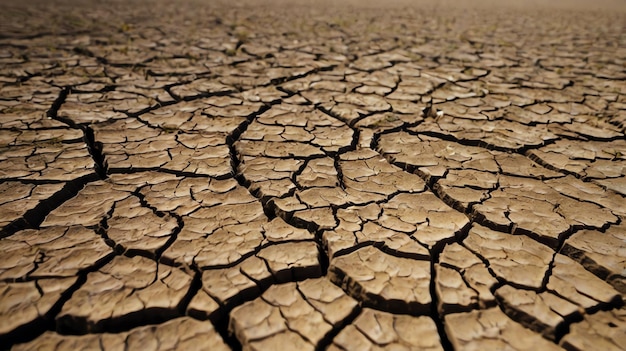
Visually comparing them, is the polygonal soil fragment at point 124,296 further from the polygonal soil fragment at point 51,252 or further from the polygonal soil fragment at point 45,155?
the polygonal soil fragment at point 45,155

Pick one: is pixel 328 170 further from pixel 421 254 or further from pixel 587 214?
pixel 587 214

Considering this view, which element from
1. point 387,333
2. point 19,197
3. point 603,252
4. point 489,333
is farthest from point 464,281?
point 19,197

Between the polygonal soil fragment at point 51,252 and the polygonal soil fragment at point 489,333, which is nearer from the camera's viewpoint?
the polygonal soil fragment at point 489,333

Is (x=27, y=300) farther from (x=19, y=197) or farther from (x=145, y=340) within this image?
(x=19, y=197)

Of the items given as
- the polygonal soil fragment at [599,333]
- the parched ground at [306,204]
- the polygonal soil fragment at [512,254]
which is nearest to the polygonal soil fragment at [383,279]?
the parched ground at [306,204]

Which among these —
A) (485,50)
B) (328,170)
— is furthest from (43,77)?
(485,50)

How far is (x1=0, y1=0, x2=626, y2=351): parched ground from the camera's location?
110cm

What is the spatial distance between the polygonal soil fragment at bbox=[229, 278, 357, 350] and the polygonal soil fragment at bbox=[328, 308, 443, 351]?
4 centimetres

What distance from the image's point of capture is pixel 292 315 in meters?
1.12

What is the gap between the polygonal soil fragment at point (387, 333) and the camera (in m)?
1.04

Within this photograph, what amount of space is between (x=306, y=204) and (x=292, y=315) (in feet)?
1.88

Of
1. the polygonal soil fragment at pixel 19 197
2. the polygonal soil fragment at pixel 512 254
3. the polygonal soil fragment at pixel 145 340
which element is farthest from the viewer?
the polygonal soil fragment at pixel 19 197

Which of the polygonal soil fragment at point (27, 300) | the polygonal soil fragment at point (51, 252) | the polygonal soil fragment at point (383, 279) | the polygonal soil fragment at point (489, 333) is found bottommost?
the polygonal soil fragment at point (489, 333)

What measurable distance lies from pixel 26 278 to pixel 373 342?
107cm
